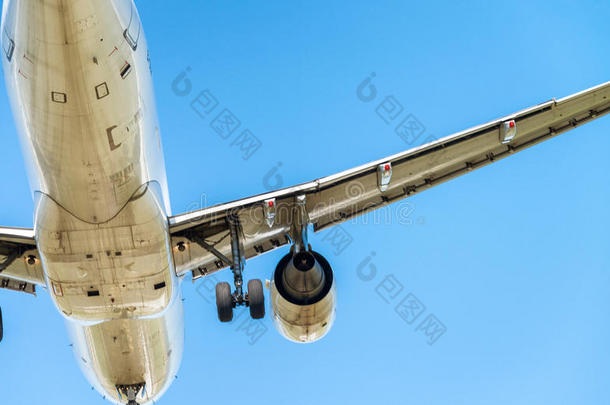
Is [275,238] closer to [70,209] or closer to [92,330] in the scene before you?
[92,330]

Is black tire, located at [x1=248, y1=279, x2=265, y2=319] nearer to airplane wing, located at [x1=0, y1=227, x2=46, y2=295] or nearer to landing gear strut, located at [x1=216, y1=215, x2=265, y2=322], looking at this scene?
landing gear strut, located at [x1=216, y1=215, x2=265, y2=322]

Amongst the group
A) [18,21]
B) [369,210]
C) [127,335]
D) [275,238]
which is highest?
[18,21]

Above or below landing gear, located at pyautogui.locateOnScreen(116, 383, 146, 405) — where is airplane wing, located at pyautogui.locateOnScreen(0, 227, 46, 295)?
above

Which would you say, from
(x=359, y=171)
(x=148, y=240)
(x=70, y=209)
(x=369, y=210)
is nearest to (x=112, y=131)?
(x=70, y=209)

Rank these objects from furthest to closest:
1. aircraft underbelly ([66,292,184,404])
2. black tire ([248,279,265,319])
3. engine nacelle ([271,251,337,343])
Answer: black tire ([248,279,265,319]) → engine nacelle ([271,251,337,343]) → aircraft underbelly ([66,292,184,404])

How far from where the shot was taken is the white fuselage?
13.1 m

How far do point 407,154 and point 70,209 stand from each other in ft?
31.3

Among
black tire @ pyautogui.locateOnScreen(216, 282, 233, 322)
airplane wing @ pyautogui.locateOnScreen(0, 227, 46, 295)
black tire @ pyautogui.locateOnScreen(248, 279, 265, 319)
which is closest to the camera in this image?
airplane wing @ pyautogui.locateOnScreen(0, 227, 46, 295)

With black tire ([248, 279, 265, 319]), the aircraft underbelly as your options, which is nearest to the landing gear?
the aircraft underbelly

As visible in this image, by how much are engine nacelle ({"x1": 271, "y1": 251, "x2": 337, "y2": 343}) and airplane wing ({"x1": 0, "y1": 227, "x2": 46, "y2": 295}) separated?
7.09 m

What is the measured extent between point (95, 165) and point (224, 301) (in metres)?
8.56

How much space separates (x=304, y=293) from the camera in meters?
21.4

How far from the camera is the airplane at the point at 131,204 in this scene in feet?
44.7

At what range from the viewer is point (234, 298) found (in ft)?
72.4
